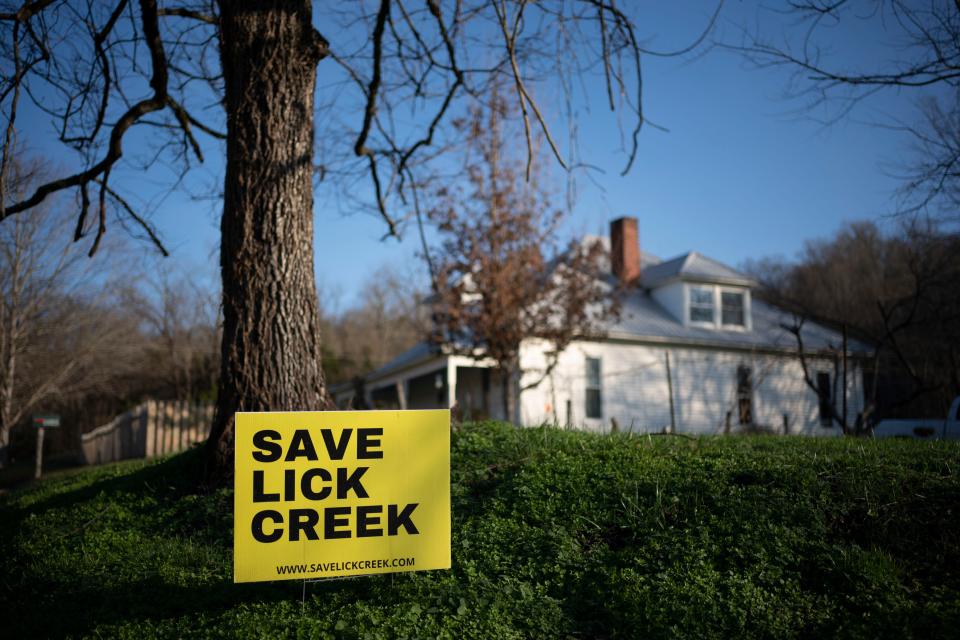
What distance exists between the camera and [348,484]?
14.3ft

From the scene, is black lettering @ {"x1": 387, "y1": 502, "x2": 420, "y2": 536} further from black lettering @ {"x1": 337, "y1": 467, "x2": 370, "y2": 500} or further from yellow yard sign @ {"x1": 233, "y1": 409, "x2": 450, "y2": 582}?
black lettering @ {"x1": 337, "y1": 467, "x2": 370, "y2": 500}

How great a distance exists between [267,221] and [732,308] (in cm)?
2053

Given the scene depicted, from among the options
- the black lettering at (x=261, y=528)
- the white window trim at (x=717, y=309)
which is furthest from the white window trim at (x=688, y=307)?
the black lettering at (x=261, y=528)

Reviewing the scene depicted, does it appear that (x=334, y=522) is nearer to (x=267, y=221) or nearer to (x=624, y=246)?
(x=267, y=221)

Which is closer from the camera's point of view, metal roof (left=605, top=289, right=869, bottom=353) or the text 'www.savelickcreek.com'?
the text 'www.savelickcreek.com'

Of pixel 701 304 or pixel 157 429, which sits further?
pixel 701 304

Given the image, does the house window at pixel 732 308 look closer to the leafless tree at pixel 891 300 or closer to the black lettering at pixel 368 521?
the leafless tree at pixel 891 300

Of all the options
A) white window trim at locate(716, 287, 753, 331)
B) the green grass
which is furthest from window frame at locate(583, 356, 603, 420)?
the green grass

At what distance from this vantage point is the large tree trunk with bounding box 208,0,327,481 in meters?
6.38

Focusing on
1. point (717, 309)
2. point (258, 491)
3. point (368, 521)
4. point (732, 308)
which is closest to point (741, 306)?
point (732, 308)

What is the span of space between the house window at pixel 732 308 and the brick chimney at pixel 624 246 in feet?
9.79

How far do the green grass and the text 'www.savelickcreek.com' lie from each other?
0.58 ft

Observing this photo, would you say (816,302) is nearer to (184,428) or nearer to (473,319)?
(473,319)

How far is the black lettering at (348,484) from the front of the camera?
4.34 metres
